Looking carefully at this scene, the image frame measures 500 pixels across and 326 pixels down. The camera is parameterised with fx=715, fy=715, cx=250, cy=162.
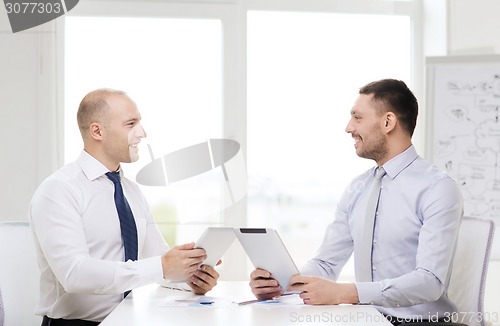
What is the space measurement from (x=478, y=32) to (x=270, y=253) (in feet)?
9.96

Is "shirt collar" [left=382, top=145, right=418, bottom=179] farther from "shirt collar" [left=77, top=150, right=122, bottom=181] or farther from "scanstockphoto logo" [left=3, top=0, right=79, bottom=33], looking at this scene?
"scanstockphoto logo" [left=3, top=0, right=79, bottom=33]

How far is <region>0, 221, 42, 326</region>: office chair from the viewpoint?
273 centimetres

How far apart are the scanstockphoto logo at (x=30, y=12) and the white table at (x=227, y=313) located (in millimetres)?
Answer: 2698

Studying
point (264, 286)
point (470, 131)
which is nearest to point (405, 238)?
point (264, 286)

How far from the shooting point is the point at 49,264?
2.57m

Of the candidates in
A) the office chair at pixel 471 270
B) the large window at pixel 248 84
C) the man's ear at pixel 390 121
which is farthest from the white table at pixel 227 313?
the large window at pixel 248 84

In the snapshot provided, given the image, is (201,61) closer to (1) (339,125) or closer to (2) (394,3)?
(1) (339,125)

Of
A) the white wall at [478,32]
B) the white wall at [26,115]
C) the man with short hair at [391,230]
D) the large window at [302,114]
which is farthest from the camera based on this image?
the large window at [302,114]

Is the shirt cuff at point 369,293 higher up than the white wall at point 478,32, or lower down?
lower down

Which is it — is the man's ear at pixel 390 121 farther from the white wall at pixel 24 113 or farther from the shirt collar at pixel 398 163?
the white wall at pixel 24 113

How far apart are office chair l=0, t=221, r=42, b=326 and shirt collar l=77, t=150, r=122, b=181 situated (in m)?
0.32

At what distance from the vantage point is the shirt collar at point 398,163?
108 inches

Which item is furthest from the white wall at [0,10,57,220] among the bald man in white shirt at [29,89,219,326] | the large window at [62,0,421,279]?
the bald man in white shirt at [29,89,219,326]

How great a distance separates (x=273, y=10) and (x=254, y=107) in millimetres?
685
